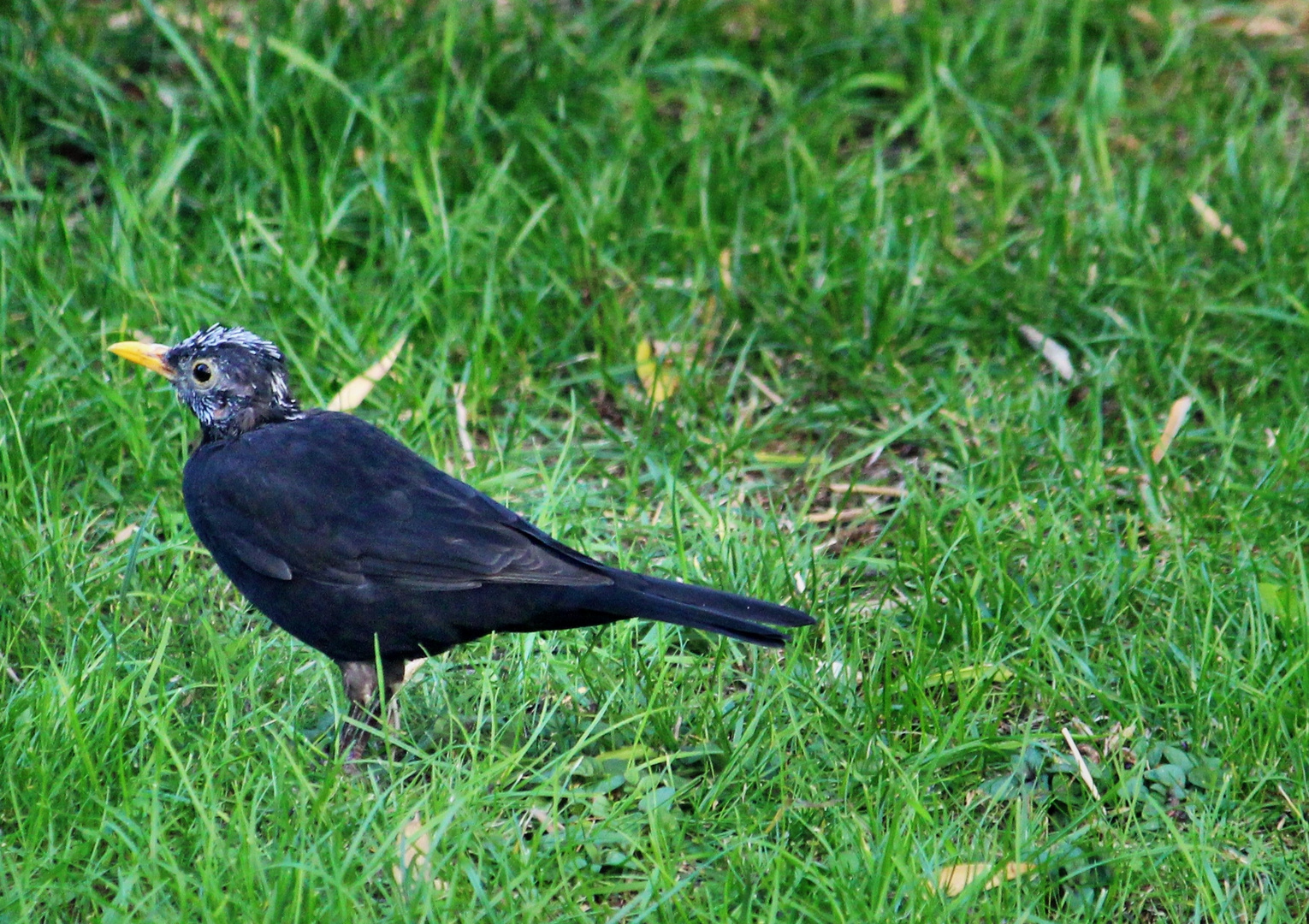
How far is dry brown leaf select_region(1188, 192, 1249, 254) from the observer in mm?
5223

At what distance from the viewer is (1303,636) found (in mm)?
3547

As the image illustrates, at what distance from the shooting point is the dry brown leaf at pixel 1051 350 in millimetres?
4863

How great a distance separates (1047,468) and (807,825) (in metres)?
1.64

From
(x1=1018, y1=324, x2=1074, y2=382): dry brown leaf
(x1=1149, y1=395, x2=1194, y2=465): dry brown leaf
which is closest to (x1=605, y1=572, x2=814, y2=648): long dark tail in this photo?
(x1=1149, y1=395, x2=1194, y2=465): dry brown leaf

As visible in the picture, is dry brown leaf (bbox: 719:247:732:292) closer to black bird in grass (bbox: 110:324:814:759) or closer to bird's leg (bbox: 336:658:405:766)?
black bird in grass (bbox: 110:324:814:759)

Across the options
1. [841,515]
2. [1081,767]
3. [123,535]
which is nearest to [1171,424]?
[841,515]

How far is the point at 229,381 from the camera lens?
3.71 m

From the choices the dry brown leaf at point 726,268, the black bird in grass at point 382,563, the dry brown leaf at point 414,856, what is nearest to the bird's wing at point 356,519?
the black bird in grass at point 382,563

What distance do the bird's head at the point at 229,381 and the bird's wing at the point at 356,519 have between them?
0.38ft

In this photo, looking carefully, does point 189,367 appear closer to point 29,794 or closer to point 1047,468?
point 29,794

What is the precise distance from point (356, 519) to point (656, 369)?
1.54m

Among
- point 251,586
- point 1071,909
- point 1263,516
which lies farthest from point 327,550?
point 1263,516

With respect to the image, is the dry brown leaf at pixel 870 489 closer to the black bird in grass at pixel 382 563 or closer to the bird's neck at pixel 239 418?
the black bird in grass at pixel 382 563

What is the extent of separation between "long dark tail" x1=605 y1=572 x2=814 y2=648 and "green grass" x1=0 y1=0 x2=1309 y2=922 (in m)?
0.34
